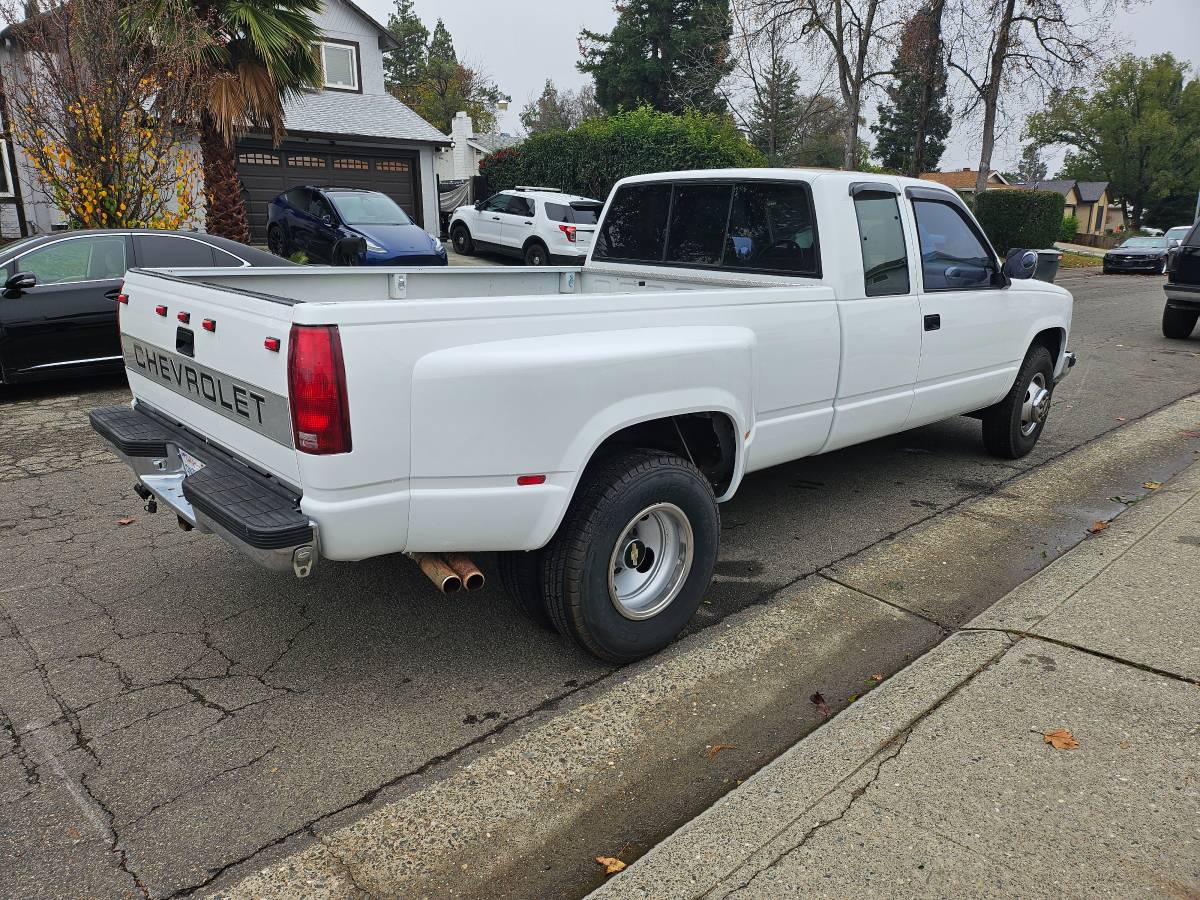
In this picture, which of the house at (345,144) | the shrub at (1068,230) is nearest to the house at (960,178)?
the shrub at (1068,230)

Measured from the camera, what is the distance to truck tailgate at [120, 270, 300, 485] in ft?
9.29

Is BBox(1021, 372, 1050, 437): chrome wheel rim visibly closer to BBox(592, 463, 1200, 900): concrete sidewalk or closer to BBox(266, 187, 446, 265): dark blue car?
BBox(592, 463, 1200, 900): concrete sidewalk

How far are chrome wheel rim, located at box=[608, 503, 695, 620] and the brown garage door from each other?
763 inches

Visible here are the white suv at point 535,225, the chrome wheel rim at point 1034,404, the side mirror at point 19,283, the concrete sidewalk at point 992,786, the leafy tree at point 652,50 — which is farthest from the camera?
the leafy tree at point 652,50

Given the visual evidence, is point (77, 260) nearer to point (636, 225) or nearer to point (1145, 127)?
point (636, 225)

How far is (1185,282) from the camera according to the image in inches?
474

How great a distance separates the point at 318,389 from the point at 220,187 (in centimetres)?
1491

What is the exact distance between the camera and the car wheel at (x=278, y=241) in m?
16.3

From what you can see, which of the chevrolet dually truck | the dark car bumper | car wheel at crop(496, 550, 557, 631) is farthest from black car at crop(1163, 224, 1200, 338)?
the dark car bumper

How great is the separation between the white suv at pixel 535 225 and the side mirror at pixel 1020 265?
38.0ft

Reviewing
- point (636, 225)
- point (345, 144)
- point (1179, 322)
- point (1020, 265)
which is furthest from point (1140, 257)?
point (636, 225)

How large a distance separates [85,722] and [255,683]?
1.85ft

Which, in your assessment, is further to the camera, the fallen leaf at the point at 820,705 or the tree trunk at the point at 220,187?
the tree trunk at the point at 220,187

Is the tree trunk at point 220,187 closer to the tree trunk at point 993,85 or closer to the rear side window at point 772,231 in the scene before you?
the rear side window at point 772,231
